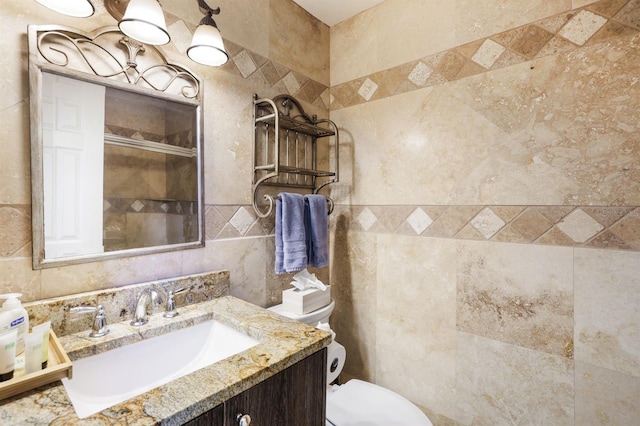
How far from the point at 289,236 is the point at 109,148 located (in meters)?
0.76

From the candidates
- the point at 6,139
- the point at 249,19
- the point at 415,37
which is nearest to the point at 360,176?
the point at 415,37

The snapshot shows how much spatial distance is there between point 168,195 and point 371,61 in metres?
1.26

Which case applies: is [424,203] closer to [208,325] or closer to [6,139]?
[208,325]

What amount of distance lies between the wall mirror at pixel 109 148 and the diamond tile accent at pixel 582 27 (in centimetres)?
143

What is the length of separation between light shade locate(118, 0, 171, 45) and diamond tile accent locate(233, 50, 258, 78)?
43cm

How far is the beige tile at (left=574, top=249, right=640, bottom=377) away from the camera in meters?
1.03

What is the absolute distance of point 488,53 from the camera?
1298mm

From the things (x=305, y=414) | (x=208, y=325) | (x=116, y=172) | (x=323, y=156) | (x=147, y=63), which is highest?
(x=147, y=63)

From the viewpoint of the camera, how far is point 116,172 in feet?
3.28

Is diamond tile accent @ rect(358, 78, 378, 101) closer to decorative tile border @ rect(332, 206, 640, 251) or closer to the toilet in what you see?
decorative tile border @ rect(332, 206, 640, 251)

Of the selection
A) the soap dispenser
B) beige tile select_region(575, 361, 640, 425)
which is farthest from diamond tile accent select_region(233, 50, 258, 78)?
beige tile select_region(575, 361, 640, 425)

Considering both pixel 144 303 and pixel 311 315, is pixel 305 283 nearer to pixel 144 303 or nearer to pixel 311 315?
pixel 311 315

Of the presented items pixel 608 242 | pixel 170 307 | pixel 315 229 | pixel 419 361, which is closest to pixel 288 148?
pixel 315 229

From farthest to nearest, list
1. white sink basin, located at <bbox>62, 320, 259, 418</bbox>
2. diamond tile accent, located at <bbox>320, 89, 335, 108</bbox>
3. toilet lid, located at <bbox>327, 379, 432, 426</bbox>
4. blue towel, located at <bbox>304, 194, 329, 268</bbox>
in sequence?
diamond tile accent, located at <bbox>320, 89, 335, 108</bbox>
blue towel, located at <bbox>304, 194, 329, 268</bbox>
toilet lid, located at <bbox>327, 379, 432, 426</bbox>
white sink basin, located at <bbox>62, 320, 259, 418</bbox>
